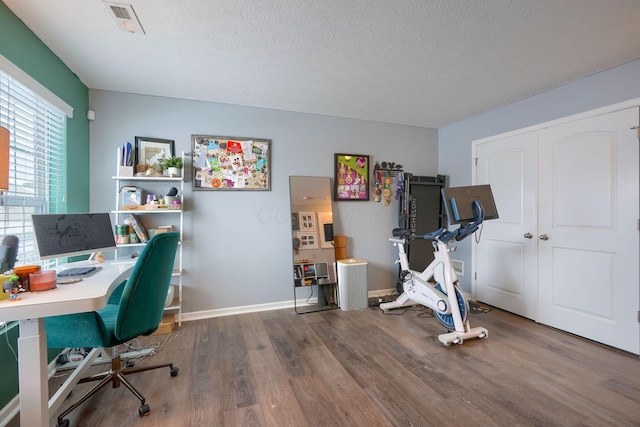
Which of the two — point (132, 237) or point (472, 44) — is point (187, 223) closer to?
point (132, 237)

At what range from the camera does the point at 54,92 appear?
2219 mm

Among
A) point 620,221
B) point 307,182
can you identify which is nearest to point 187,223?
point 307,182

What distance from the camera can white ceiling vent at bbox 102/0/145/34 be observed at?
1.68 metres

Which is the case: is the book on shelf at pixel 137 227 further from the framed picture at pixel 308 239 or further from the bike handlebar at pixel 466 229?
the bike handlebar at pixel 466 229

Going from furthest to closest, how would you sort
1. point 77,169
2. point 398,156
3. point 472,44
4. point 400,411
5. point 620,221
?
point 398,156 < point 77,169 < point 620,221 < point 472,44 < point 400,411

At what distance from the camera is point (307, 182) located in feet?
11.6

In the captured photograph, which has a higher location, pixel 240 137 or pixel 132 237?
pixel 240 137

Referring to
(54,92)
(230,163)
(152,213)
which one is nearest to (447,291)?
(230,163)

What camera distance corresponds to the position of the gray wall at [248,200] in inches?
114

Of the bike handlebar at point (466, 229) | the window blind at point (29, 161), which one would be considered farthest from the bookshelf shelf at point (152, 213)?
the bike handlebar at point (466, 229)

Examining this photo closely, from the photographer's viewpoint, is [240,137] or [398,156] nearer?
[240,137]

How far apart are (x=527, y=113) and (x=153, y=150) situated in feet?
13.6

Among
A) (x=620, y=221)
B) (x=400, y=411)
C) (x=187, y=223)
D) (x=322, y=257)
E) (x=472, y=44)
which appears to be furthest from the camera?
(x=322, y=257)

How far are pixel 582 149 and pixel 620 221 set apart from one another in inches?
28.4
